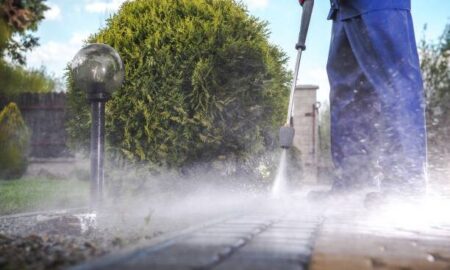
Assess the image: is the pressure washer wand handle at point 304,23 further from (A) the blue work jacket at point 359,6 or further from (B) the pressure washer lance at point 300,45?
(A) the blue work jacket at point 359,6

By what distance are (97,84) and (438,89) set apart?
8260 millimetres

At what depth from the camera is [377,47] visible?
122 inches

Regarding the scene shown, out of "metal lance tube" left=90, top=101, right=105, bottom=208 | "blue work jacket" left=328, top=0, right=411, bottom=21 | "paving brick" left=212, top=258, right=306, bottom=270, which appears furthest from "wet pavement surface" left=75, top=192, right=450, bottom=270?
"blue work jacket" left=328, top=0, right=411, bottom=21

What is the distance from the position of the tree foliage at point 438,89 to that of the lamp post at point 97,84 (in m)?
6.89

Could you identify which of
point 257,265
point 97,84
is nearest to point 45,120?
point 97,84

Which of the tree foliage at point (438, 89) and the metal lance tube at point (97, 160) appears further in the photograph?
the tree foliage at point (438, 89)

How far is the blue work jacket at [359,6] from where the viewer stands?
3.09m

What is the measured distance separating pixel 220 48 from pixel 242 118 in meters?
0.61

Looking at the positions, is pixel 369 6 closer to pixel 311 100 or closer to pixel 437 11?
pixel 437 11

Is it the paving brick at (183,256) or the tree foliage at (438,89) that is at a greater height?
the tree foliage at (438,89)

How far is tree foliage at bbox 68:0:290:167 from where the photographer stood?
396 centimetres

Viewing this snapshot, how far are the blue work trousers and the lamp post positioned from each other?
155cm

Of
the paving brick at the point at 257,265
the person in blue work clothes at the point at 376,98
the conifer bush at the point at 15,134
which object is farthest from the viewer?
the conifer bush at the point at 15,134

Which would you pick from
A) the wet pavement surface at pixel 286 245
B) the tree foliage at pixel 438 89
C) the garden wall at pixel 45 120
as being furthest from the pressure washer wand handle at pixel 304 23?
the garden wall at pixel 45 120
